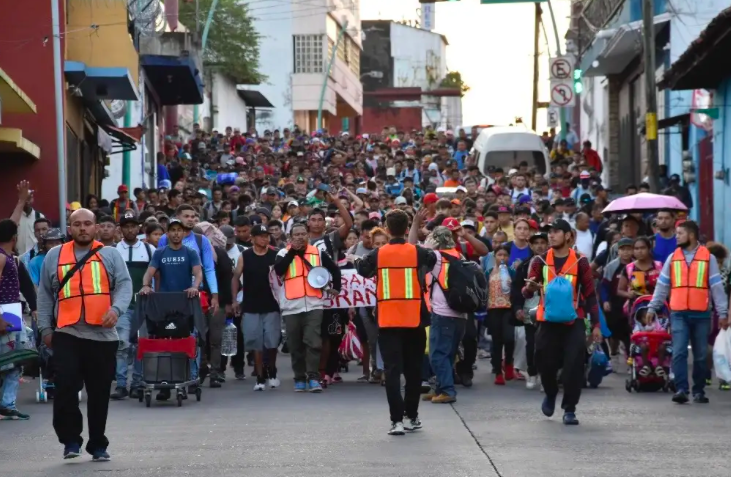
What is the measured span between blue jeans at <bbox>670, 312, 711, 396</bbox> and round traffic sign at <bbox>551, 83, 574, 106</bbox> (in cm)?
2572

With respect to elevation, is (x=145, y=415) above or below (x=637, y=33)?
below

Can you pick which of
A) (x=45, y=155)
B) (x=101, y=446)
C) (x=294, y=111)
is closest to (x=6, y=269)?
(x=101, y=446)

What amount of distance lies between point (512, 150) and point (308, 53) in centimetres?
4525

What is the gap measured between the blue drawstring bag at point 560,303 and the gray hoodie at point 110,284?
11.9 ft

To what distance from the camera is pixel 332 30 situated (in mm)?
83312

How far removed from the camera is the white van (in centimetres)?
3747

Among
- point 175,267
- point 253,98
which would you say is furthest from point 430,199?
point 253,98

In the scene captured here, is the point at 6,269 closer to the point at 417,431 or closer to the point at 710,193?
the point at 417,431

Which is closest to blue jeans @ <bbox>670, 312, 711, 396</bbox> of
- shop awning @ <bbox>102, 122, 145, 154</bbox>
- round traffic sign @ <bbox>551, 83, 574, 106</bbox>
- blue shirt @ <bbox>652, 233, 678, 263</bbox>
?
blue shirt @ <bbox>652, 233, 678, 263</bbox>

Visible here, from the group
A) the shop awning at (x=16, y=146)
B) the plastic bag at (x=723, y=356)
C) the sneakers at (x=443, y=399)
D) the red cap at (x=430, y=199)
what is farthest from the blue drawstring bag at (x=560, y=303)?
the shop awning at (x=16, y=146)

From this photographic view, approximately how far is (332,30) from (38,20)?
5889cm

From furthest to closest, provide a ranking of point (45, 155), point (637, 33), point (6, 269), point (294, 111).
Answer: point (294, 111) → point (637, 33) → point (45, 155) → point (6, 269)

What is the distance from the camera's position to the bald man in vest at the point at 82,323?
11.1 metres

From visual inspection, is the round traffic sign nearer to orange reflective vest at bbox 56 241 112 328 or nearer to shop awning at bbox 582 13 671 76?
shop awning at bbox 582 13 671 76
